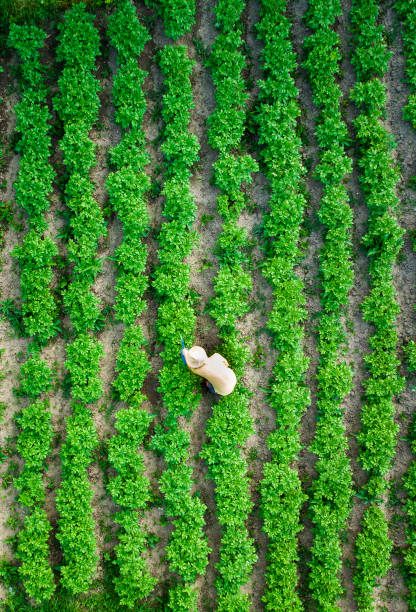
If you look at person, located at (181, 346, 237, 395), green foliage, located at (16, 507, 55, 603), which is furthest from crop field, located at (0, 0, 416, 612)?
person, located at (181, 346, 237, 395)

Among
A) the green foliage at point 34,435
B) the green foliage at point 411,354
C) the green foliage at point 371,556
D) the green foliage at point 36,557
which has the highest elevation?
the green foliage at point 411,354

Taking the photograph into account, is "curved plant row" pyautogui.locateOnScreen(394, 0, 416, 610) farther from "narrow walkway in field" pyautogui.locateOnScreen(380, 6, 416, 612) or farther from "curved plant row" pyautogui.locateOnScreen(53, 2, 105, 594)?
"curved plant row" pyautogui.locateOnScreen(53, 2, 105, 594)

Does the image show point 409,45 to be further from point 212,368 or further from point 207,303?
point 212,368

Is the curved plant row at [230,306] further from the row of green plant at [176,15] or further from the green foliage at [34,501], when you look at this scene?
the green foliage at [34,501]

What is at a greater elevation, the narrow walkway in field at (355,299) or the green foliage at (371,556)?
the narrow walkway in field at (355,299)

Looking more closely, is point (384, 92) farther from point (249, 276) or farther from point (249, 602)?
point (249, 602)

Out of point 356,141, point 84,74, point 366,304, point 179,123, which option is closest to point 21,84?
point 84,74

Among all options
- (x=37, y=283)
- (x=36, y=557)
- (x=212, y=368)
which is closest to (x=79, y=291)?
(x=37, y=283)

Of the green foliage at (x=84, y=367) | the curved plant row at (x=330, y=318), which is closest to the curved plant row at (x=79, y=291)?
the green foliage at (x=84, y=367)
